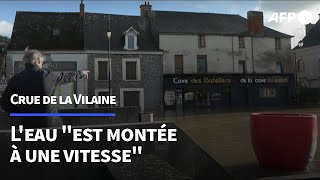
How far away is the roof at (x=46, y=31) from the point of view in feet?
115

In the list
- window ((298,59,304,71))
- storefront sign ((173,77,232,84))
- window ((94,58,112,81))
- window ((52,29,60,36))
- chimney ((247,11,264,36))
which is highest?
chimney ((247,11,264,36))

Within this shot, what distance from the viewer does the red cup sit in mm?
5270

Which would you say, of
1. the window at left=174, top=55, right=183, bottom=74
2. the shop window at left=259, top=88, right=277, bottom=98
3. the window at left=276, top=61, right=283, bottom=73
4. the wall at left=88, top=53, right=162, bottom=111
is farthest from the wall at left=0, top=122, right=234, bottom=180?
the window at left=276, top=61, right=283, bottom=73

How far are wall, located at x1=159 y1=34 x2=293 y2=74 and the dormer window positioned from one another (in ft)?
7.90

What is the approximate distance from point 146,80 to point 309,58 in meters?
23.1

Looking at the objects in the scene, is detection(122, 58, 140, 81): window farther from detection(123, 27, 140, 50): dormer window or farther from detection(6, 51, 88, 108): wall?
detection(6, 51, 88, 108): wall

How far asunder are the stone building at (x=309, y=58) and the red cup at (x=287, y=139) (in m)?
44.5

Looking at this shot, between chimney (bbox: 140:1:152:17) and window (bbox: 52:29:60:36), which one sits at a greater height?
chimney (bbox: 140:1:152:17)

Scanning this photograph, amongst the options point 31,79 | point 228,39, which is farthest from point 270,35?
point 31,79

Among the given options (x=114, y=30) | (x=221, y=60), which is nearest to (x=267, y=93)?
(x=221, y=60)

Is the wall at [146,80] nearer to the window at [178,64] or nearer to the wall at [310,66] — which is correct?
the window at [178,64]

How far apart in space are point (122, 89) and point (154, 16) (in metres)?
8.40

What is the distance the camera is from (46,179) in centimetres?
466

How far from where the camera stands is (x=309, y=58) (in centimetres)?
4912
